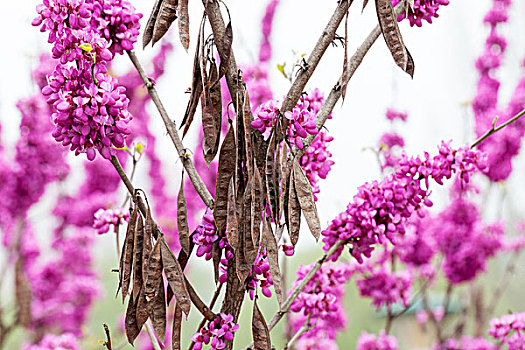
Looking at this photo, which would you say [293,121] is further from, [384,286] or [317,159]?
[384,286]

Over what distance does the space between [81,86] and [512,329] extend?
3.06 ft

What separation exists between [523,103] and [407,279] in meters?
0.66

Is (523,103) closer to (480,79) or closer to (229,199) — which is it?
(480,79)

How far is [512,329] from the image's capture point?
3.46 feet

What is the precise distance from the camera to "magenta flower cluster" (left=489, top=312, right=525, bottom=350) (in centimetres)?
100

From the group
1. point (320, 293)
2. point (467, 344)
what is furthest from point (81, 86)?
point (467, 344)

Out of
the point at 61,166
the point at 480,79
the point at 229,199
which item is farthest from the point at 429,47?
the point at 229,199

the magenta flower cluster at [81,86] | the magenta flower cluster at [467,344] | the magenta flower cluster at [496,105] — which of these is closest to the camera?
the magenta flower cluster at [81,86]

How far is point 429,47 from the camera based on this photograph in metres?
2.51

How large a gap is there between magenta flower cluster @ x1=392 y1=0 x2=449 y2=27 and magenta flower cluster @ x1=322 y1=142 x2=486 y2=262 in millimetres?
169

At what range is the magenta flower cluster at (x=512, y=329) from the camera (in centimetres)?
100

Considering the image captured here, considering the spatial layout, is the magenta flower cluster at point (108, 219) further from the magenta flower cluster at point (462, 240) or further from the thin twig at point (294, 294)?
the magenta flower cluster at point (462, 240)

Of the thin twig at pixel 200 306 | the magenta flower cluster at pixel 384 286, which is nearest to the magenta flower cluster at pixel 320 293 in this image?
Answer: the thin twig at pixel 200 306

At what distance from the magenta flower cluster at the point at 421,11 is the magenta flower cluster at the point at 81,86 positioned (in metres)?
0.30
